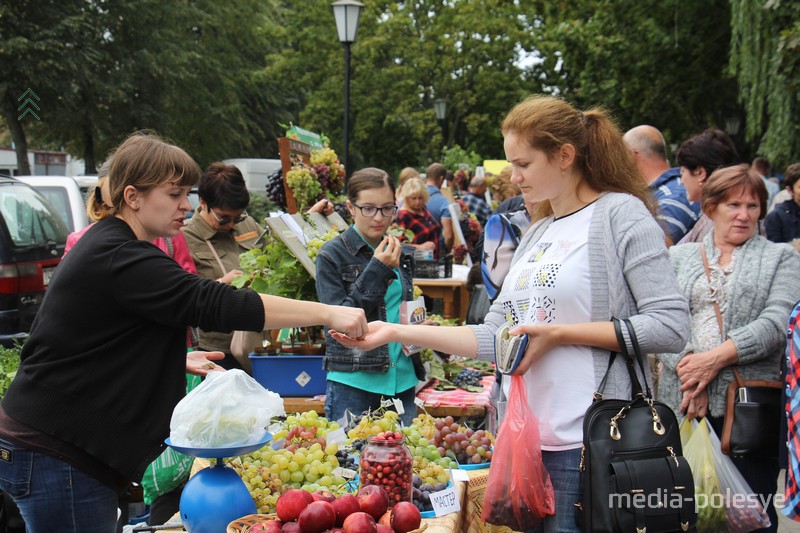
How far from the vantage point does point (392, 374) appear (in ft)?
12.8

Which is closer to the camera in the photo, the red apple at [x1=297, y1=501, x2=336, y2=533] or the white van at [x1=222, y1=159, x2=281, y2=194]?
the red apple at [x1=297, y1=501, x2=336, y2=533]

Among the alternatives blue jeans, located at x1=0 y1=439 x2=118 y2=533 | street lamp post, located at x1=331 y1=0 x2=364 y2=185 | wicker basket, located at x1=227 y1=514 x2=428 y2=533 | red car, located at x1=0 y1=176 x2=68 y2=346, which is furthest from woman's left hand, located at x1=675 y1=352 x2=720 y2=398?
street lamp post, located at x1=331 y1=0 x2=364 y2=185

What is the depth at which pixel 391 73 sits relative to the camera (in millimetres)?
28172

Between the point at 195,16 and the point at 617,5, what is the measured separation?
13.7 metres

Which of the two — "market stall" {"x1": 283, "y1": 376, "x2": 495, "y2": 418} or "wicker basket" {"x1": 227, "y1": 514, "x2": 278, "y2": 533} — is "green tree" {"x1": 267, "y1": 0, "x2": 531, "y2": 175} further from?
"wicker basket" {"x1": 227, "y1": 514, "x2": 278, "y2": 533}

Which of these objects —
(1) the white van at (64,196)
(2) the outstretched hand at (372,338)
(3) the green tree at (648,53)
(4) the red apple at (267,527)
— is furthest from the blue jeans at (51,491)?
(3) the green tree at (648,53)

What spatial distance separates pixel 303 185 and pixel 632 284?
303cm

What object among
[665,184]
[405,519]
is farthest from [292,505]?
[665,184]

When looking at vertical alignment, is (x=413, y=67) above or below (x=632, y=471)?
above

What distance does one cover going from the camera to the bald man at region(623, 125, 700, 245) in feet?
15.8

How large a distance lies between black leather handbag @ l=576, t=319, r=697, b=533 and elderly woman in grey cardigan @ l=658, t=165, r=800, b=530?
1.37 metres

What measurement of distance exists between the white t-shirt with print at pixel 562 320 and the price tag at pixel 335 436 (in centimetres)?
95

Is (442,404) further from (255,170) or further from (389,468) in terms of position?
(255,170)

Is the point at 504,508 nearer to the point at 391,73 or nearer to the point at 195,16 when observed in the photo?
the point at 195,16
